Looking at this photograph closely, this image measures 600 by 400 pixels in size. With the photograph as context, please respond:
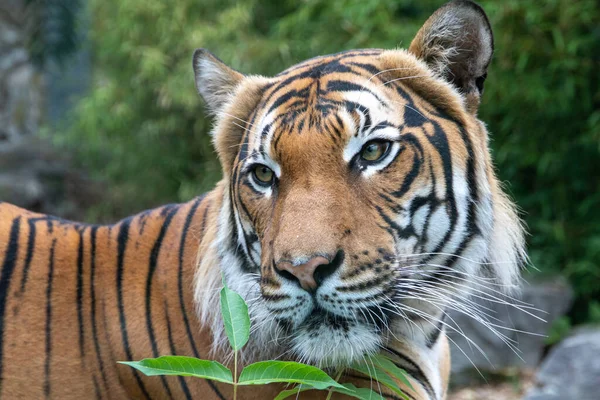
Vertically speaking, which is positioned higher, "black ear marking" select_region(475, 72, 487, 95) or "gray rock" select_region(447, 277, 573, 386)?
"black ear marking" select_region(475, 72, 487, 95)

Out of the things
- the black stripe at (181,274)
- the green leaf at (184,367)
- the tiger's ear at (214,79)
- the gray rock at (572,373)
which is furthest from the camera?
the gray rock at (572,373)

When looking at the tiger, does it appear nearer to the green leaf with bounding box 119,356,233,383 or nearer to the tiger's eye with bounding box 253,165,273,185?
the tiger's eye with bounding box 253,165,273,185

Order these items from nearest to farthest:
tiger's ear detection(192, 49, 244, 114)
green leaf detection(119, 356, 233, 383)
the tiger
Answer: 1. green leaf detection(119, 356, 233, 383)
2. the tiger
3. tiger's ear detection(192, 49, 244, 114)

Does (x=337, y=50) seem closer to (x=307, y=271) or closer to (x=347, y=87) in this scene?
(x=347, y=87)

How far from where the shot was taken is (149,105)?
7.84m

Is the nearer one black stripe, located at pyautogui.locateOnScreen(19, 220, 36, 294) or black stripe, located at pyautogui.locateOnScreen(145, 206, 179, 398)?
black stripe, located at pyautogui.locateOnScreen(145, 206, 179, 398)

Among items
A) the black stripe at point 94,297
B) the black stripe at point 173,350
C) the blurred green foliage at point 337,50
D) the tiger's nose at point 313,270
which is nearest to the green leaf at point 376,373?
the tiger's nose at point 313,270

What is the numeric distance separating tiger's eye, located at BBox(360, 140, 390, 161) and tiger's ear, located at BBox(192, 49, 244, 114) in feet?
1.98

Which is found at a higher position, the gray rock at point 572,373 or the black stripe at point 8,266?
the black stripe at point 8,266

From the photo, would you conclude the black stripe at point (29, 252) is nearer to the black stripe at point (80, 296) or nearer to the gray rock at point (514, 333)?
the black stripe at point (80, 296)

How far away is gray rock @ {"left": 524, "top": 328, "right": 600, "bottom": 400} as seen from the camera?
14.8 feet

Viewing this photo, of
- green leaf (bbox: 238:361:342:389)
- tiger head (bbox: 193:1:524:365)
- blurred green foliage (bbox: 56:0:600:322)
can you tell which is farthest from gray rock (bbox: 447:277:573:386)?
green leaf (bbox: 238:361:342:389)

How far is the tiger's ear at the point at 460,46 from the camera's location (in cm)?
211

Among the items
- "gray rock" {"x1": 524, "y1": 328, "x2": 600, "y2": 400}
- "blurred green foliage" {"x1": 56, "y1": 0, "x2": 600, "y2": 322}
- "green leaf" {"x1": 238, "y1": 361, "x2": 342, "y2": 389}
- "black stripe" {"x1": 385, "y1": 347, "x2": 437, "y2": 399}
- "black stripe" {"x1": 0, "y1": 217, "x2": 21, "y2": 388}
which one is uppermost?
"blurred green foliage" {"x1": 56, "y1": 0, "x2": 600, "y2": 322}
